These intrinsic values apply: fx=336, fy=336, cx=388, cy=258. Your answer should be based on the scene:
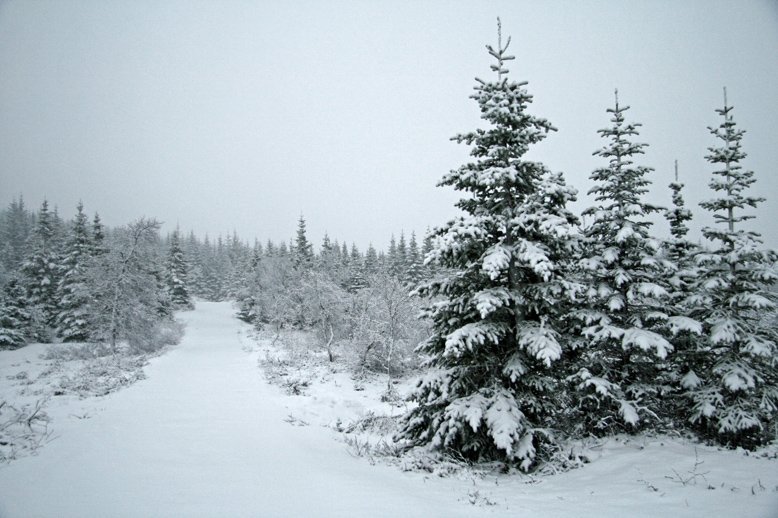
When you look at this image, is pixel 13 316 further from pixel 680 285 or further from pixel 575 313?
pixel 680 285

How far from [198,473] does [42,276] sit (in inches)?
1747

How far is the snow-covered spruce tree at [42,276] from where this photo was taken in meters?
35.0

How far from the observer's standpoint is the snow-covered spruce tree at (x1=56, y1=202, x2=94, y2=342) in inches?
1287

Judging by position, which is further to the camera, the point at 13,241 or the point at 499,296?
the point at 13,241

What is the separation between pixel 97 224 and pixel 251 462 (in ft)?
148

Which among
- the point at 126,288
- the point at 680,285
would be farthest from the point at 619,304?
the point at 126,288

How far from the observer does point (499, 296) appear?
791cm

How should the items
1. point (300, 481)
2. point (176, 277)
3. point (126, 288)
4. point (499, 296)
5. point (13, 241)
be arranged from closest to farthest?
1. point (300, 481)
2. point (499, 296)
3. point (126, 288)
4. point (13, 241)
5. point (176, 277)

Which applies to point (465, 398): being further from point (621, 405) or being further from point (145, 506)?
point (145, 506)

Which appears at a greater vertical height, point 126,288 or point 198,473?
point 126,288

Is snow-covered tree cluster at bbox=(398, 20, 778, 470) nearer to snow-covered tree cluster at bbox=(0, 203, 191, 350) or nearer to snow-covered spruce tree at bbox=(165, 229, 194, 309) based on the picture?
snow-covered tree cluster at bbox=(0, 203, 191, 350)

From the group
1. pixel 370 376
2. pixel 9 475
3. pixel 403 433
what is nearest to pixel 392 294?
pixel 370 376

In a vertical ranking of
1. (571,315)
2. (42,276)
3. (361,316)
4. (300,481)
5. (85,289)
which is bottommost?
(300,481)

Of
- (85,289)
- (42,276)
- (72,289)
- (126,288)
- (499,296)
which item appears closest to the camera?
(499,296)
